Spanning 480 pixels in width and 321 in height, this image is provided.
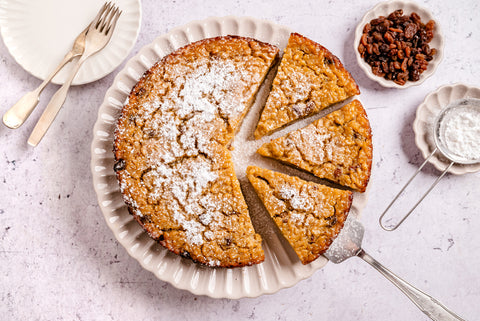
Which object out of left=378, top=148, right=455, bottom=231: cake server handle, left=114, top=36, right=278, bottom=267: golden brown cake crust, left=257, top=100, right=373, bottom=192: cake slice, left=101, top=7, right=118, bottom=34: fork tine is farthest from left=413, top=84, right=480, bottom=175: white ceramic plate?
left=101, top=7, right=118, bottom=34: fork tine

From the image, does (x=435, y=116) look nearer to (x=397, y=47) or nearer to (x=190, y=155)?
(x=397, y=47)

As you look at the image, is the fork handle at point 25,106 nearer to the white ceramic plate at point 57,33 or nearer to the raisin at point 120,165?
the white ceramic plate at point 57,33

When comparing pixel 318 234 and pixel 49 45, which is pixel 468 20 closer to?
pixel 318 234

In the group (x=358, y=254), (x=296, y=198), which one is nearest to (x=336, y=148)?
(x=296, y=198)

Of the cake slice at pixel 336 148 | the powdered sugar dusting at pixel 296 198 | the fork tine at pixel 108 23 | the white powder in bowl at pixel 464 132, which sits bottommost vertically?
the white powder in bowl at pixel 464 132

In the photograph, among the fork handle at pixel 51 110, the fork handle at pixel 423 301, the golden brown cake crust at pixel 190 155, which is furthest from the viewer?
the fork handle at pixel 51 110

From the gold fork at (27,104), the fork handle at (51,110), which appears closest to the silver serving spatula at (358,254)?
the fork handle at (51,110)
